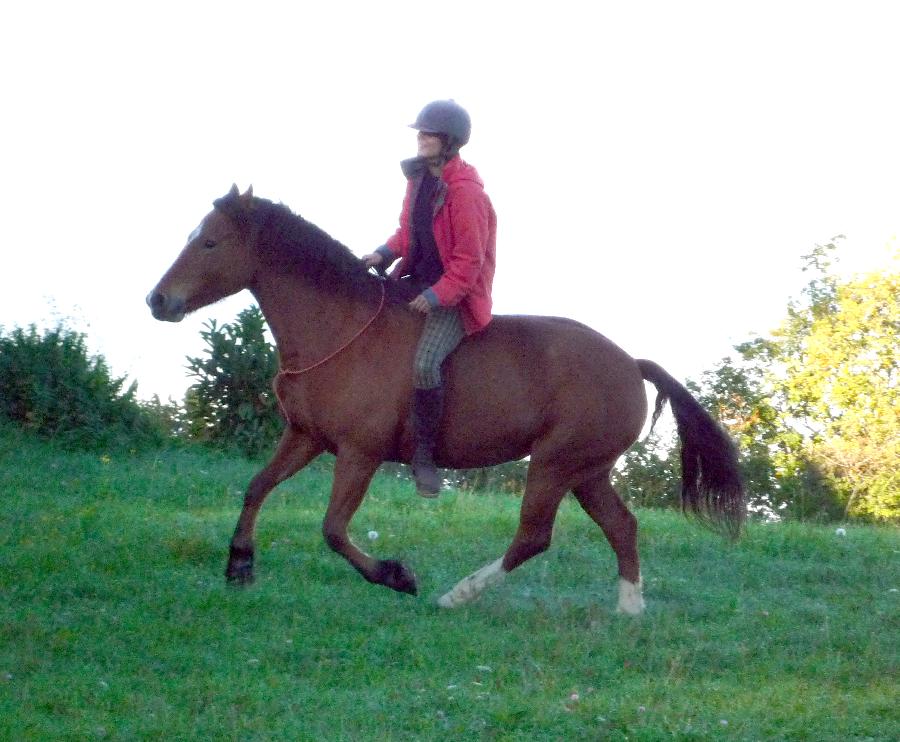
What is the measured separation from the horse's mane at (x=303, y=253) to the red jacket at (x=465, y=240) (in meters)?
0.46

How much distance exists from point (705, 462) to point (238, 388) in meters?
6.90

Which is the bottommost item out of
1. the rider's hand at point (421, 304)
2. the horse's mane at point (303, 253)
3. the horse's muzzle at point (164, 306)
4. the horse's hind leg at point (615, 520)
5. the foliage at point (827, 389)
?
the horse's hind leg at point (615, 520)

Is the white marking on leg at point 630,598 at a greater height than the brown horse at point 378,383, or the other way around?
the brown horse at point 378,383

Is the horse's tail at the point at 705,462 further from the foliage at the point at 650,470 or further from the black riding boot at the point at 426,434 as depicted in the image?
the foliage at the point at 650,470

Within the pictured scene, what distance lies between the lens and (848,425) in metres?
30.2

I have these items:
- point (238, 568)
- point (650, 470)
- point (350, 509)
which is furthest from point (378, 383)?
point (650, 470)

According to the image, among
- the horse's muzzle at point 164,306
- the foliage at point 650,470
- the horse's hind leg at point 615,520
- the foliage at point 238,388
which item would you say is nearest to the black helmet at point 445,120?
the horse's muzzle at point 164,306

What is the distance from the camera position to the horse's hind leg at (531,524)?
7023mm

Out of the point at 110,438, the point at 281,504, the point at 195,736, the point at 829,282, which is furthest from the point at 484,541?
the point at 829,282

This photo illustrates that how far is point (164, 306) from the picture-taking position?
6684mm

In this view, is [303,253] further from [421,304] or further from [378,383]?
[378,383]

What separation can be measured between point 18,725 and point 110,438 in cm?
853

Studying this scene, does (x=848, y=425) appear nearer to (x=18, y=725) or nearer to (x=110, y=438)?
(x=110, y=438)

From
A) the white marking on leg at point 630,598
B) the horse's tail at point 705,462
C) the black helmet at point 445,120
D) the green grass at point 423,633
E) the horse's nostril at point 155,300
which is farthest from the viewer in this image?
the horse's tail at point 705,462
